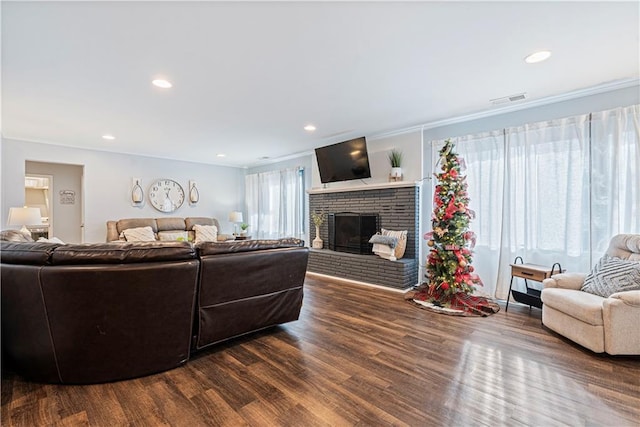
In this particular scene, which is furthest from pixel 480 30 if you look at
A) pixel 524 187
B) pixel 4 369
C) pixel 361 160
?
pixel 4 369

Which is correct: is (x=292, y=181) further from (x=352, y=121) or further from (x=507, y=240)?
(x=507, y=240)

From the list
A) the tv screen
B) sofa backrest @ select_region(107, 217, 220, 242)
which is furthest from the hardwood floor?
sofa backrest @ select_region(107, 217, 220, 242)

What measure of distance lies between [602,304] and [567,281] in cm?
59

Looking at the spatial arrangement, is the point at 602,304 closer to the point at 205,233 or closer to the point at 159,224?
the point at 205,233

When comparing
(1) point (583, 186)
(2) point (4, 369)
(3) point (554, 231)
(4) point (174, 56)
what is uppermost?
(4) point (174, 56)

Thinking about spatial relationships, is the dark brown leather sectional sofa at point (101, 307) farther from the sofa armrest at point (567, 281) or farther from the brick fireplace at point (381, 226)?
the sofa armrest at point (567, 281)

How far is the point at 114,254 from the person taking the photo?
75.9 inches

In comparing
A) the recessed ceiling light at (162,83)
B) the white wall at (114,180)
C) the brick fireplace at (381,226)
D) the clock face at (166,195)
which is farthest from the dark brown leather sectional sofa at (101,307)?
the clock face at (166,195)

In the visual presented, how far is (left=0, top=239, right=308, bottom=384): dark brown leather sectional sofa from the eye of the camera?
1831 mm

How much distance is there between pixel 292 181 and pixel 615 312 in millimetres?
5521

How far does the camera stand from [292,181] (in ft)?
22.0

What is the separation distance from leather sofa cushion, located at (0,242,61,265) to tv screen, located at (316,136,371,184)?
13.4 ft

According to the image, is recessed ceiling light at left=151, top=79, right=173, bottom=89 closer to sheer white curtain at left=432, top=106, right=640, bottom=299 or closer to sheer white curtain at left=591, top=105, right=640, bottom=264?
sheer white curtain at left=432, top=106, right=640, bottom=299

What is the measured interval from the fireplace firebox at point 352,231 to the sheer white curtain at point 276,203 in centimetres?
109
